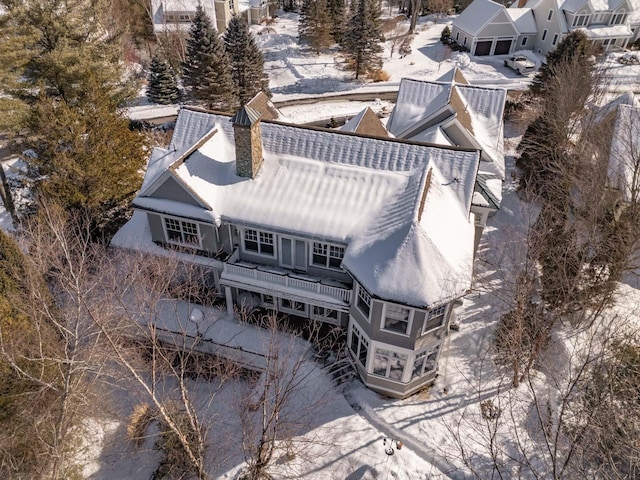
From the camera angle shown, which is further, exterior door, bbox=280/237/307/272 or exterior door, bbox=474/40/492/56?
exterior door, bbox=474/40/492/56

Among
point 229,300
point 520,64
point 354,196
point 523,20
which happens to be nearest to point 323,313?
point 229,300

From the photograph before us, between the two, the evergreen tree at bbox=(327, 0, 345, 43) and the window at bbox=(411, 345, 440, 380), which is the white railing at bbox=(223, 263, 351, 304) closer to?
the window at bbox=(411, 345, 440, 380)

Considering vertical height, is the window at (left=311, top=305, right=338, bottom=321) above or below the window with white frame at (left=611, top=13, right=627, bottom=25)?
below

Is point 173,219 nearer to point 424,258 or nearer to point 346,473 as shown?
point 424,258

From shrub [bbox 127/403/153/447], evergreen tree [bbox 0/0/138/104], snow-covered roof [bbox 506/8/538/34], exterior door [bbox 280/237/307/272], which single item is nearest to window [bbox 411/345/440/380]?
exterior door [bbox 280/237/307/272]

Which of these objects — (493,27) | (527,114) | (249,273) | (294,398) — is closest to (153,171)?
(249,273)

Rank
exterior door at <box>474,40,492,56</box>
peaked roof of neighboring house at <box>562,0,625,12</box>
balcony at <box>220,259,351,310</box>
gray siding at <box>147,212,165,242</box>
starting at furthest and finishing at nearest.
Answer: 1. exterior door at <box>474,40,492,56</box>
2. peaked roof of neighboring house at <box>562,0,625,12</box>
3. gray siding at <box>147,212,165,242</box>
4. balcony at <box>220,259,351,310</box>
